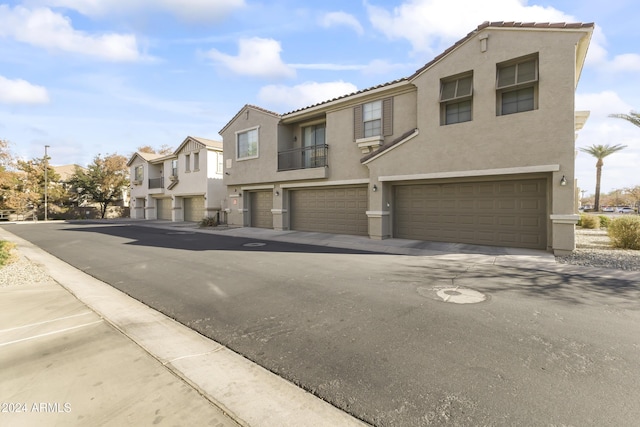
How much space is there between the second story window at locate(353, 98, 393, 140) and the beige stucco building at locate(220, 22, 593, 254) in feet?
0.16

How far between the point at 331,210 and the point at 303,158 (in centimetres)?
361

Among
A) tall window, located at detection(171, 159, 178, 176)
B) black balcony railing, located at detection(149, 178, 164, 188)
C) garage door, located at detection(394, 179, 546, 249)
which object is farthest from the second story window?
black balcony railing, located at detection(149, 178, 164, 188)

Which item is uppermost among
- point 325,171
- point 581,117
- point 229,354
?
point 581,117

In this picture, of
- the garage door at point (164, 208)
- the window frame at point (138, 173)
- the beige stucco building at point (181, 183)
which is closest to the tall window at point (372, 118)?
the beige stucco building at point (181, 183)

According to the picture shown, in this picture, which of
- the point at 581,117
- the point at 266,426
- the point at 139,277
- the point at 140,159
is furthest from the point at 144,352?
the point at 140,159

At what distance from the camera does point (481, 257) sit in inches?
356

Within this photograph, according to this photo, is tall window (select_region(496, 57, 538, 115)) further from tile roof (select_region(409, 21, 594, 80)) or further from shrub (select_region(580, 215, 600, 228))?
shrub (select_region(580, 215, 600, 228))

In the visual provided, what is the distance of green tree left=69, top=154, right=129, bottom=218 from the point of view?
35.8 meters

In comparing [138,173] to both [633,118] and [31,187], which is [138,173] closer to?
[31,187]

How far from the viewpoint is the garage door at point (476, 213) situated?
1007 cm

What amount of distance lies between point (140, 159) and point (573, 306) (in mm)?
37552

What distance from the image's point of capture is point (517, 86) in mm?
9891

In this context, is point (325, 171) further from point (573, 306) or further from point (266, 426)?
point (266, 426)

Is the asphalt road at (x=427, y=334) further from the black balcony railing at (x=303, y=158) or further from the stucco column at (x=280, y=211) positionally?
the stucco column at (x=280, y=211)
